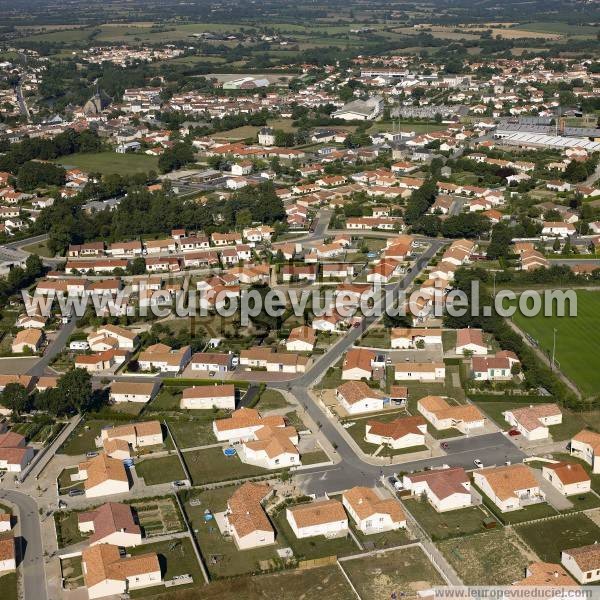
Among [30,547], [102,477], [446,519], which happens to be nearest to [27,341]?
[102,477]

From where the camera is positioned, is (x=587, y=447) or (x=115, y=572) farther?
(x=587, y=447)

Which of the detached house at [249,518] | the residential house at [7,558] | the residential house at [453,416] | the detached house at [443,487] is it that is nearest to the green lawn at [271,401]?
the residential house at [453,416]

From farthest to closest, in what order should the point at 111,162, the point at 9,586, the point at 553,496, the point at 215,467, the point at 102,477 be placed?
the point at 111,162 → the point at 215,467 → the point at 102,477 → the point at 553,496 → the point at 9,586

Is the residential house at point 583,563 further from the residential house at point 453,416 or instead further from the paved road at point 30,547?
the paved road at point 30,547

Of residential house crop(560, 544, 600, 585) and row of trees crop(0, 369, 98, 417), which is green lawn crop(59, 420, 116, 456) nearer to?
row of trees crop(0, 369, 98, 417)

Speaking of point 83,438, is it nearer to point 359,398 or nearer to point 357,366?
point 359,398

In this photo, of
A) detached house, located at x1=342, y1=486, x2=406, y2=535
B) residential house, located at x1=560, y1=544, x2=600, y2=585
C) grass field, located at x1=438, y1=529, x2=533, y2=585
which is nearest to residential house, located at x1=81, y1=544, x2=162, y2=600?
detached house, located at x1=342, y1=486, x2=406, y2=535
